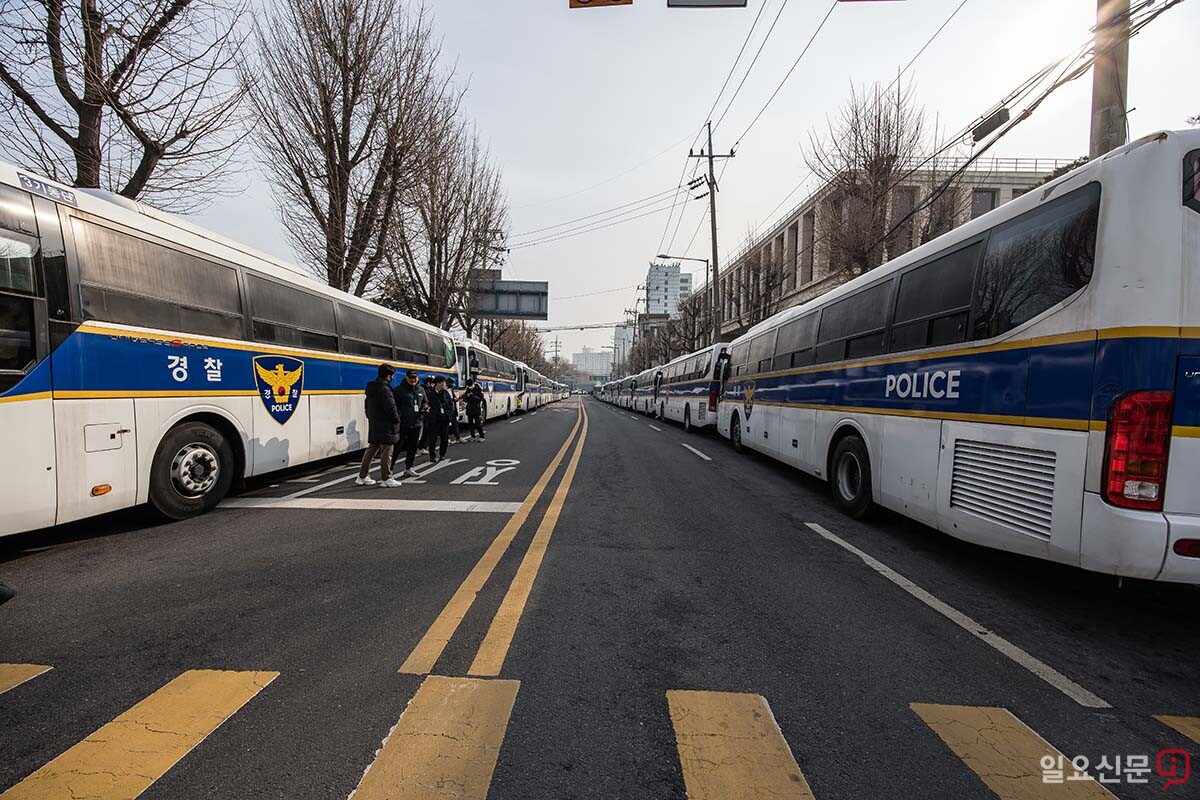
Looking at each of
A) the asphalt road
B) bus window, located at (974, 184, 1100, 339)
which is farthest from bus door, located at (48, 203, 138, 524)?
bus window, located at (974, 184, 1100, 339)

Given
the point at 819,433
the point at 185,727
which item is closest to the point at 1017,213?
the point at 819,433

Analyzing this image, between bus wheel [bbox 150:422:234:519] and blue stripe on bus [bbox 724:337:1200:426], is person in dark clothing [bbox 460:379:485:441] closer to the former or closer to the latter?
bus wheel [bbox 150:422:234:519]

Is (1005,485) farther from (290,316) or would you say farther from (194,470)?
(290,316)

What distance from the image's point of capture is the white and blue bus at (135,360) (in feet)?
13.4

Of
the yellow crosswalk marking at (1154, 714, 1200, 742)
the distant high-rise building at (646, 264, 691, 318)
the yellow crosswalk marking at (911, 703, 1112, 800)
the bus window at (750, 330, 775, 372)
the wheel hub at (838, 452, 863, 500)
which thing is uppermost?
the distant high-rise building at (646, 264, 691, 318)

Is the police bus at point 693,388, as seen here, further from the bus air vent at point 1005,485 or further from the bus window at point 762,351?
the bus air vent at point 1005,485

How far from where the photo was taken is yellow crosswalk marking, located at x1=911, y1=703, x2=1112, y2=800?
6.37ft

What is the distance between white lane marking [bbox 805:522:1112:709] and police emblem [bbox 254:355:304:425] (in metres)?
7.44

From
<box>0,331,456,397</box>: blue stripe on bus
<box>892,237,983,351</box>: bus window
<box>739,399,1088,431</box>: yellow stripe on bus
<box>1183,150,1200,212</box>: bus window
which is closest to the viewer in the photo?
<box>1183,150,1200,212</box>: bus window

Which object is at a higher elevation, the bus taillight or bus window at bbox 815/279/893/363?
bus window at bbox 815/279/893/363

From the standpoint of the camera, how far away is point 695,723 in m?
2.29

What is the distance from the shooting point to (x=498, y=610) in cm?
335

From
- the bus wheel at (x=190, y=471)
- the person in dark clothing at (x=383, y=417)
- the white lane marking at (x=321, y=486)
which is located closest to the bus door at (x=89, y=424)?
the bus wheel at (x=190, y=471)

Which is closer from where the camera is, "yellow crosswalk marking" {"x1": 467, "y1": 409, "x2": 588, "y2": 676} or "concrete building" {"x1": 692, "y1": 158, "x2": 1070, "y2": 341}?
"yellow crosswalk marking" {"x1": 467, "y1": 409, "x2": 588, "y2": 676}
